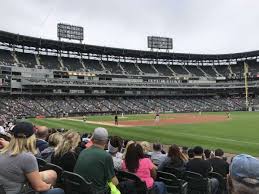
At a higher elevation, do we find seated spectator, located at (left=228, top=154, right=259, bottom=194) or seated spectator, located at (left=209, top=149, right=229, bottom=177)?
seated spectator, located at (left=228, top=154, right=259, bottom=194)

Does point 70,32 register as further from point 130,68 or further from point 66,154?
point 66,154

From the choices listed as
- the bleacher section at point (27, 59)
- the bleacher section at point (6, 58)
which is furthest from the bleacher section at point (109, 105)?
the bleacher section at point (27, 59)

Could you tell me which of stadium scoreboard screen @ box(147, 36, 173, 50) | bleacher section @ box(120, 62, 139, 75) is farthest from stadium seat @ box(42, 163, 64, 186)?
stadium scoreboard screen @ box(147, 36, 173, 50)

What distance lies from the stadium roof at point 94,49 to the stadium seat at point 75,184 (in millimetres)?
Result: 86906

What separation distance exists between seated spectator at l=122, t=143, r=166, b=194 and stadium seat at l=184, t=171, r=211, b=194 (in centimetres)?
81

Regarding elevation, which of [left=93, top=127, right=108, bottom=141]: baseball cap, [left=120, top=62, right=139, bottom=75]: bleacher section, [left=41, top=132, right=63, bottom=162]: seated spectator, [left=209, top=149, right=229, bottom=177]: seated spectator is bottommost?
[left=209, top=149, right=229, bottom=177]: seated spectator

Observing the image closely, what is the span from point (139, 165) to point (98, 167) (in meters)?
1.64

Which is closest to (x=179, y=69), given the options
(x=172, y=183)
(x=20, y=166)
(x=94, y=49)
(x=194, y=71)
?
(x=194, y=71)

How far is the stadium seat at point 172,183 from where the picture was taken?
8031 mm

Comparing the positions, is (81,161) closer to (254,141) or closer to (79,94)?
(254,141)

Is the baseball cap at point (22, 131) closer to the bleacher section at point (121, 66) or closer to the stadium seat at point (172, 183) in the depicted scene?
the stadium seat at point (172, 183)

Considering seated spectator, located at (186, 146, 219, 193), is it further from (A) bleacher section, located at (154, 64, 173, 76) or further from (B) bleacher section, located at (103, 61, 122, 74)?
(A) bleacher section, located at (154, 64, 173, 76)

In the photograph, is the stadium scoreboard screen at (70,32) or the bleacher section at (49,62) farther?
the stadium scoreboard screen at (70,32)

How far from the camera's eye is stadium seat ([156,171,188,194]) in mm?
8031
